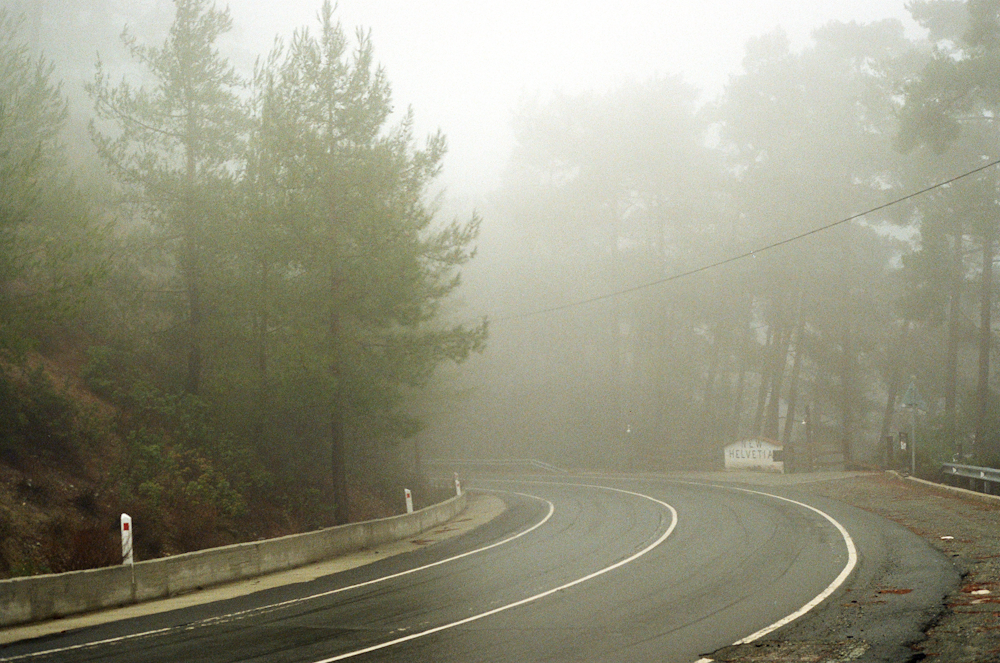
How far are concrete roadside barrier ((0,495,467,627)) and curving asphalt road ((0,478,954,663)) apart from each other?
1146mm

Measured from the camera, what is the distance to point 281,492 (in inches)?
901

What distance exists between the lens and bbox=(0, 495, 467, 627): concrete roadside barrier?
1174 cm

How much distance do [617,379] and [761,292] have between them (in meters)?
11.6

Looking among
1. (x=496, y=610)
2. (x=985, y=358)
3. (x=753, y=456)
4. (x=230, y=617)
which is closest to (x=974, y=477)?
(x=985, y=358)

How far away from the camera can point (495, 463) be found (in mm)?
56469

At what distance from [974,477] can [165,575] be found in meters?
20.0

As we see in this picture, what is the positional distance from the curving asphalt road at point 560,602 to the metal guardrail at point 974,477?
5.05 m

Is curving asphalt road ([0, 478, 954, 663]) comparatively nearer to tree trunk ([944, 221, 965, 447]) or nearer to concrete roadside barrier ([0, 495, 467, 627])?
concrete roadside barrier ([0, 495, 467, 627])

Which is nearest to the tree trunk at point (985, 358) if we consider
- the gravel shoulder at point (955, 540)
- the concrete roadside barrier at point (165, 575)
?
the gravel shoulder at point (955, 540)

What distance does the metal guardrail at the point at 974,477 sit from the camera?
22.3 m

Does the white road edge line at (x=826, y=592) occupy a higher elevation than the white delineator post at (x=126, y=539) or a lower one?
lower

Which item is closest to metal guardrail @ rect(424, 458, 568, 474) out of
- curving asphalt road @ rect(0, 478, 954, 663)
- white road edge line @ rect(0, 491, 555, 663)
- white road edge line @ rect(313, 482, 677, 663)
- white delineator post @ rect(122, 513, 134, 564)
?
curving asphalt road @ rect(0, 478, 954, 663)

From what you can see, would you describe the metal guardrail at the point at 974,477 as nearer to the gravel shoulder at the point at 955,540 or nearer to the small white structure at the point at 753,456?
the gravel shoulder at the point at 955,540

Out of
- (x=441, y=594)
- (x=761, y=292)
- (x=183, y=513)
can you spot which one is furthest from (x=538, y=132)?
(x=441, y=594)
